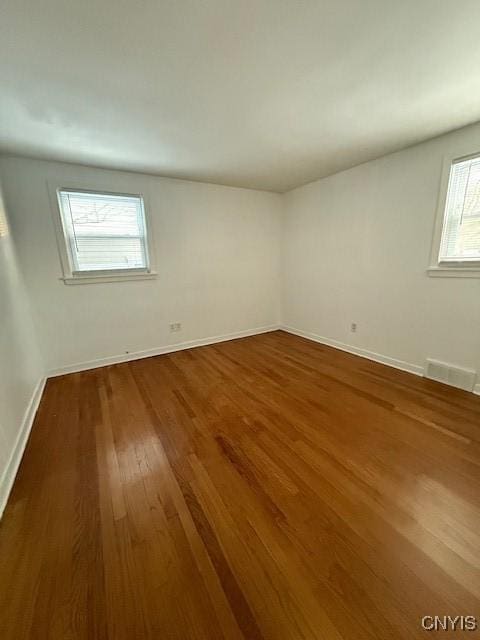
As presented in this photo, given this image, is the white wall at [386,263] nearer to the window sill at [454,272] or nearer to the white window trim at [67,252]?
the window sill at [454,272]

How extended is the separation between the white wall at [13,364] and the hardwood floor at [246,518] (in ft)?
0.42

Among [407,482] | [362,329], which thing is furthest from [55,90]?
[362,329]

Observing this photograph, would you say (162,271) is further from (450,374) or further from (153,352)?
(450,374)

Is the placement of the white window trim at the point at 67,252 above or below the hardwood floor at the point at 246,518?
above

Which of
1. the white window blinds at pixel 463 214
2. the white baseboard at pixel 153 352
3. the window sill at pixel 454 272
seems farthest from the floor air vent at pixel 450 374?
the white baseboard at pixel 153 352

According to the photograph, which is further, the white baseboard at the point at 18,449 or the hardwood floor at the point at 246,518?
the white baseboard at the point at 18,449

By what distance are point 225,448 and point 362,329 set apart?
2.42 meters

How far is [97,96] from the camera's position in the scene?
1.66m

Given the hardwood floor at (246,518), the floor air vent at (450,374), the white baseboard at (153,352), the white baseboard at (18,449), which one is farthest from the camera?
the white baseboard at (153,352)

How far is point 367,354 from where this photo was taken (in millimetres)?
3268

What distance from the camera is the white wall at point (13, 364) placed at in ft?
5.33

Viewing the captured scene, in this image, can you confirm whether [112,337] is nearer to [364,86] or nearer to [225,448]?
[225,448]

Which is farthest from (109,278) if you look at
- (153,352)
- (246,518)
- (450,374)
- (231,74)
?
(450,374)

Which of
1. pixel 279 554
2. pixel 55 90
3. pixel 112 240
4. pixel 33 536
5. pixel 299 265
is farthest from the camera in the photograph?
pixel 299 265
